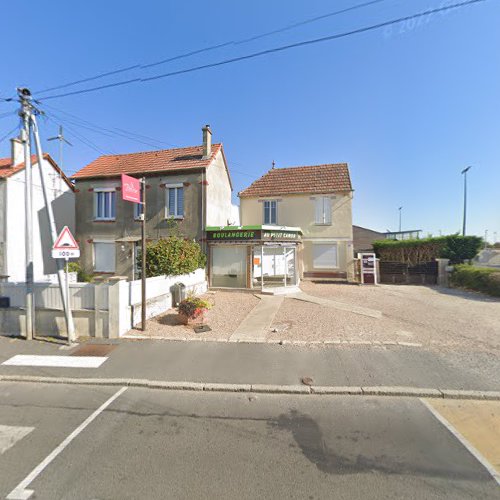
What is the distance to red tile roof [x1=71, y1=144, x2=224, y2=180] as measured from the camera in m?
14.7

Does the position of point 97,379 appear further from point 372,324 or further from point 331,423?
point 372,324

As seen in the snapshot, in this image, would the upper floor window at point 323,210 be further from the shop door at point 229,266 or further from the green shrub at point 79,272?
the green shrub at point 79,272

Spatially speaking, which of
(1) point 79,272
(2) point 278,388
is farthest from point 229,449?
(1) point 79,272

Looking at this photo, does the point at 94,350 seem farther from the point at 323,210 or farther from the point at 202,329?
the point at 323,210

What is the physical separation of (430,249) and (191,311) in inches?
673

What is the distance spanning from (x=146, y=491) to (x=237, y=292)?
10.8 m

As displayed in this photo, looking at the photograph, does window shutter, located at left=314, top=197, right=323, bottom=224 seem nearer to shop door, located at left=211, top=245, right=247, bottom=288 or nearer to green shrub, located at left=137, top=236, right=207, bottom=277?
shop door, located at left=211, top=245, right=247, bottom=288

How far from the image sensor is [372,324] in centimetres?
830

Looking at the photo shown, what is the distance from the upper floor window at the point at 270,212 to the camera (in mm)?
19000

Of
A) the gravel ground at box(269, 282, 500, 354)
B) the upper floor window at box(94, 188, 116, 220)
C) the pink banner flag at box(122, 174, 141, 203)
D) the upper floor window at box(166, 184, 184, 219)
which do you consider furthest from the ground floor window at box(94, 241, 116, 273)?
the gravel ground at box(269, 282, 500, 354)

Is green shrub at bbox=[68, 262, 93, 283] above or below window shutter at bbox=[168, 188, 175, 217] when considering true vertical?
below

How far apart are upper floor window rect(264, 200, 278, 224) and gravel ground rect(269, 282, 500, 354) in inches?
299

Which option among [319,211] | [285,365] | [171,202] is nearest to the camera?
[285,365]

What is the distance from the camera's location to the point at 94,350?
652cm
